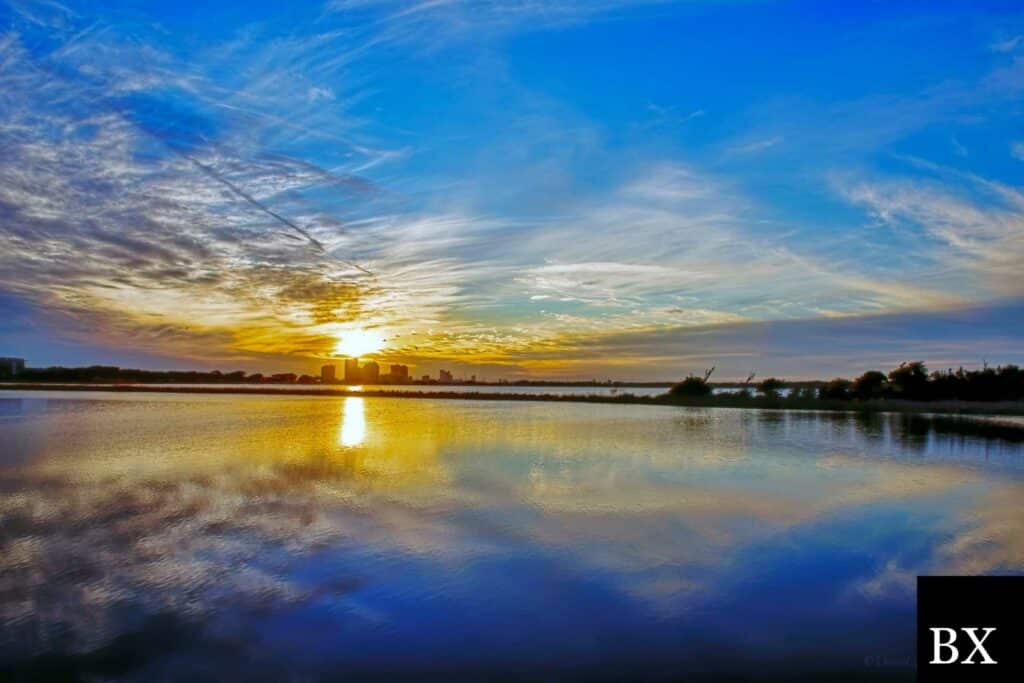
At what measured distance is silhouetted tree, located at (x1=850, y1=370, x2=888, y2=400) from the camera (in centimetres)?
5903

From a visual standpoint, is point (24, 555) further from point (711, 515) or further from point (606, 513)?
point (711, 515)

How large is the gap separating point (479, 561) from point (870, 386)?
6095 centimetres

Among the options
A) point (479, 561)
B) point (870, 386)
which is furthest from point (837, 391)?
point (479, 561)

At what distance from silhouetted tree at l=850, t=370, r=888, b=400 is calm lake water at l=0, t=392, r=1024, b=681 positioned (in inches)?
1641

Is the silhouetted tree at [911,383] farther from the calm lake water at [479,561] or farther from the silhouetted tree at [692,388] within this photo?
the calm lake water at [479,561]

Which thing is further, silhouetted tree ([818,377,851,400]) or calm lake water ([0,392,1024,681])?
silhouetted tree ([818,377,851,400])

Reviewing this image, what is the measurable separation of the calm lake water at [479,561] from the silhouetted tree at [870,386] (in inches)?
1641

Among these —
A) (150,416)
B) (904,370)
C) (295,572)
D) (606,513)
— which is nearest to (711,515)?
(606,513)

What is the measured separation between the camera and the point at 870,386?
59.5 meters

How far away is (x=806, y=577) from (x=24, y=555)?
12502 millimetres

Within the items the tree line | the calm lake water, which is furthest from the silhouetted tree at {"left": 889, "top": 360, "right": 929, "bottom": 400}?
the calm lake water

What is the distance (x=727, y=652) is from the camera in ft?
22.5

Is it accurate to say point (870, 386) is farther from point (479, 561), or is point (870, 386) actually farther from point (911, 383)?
point (479, 561)

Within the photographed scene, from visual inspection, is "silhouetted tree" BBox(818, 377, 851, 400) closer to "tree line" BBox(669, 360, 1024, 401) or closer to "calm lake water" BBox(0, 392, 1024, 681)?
"tree line" BBox(669, 360, 1024, 401)
